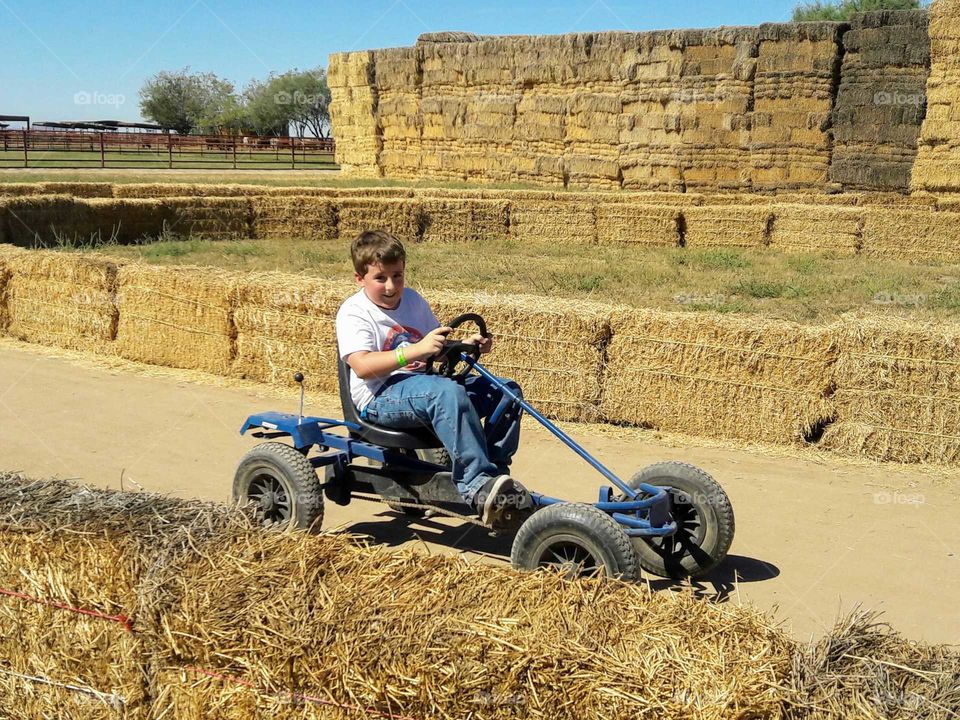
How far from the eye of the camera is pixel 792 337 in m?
6.82

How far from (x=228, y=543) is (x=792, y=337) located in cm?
469

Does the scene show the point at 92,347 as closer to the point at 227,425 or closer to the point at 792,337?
the point at 227,425

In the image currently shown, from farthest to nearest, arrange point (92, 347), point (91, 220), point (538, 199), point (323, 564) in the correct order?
point (538, 199) → point (91, 220) → point (92, 347) → point (323, 564)

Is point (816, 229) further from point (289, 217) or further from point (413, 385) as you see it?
point (413, 385)

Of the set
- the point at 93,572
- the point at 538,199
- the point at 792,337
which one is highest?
the point at 538,199

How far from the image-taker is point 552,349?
741 centimetres

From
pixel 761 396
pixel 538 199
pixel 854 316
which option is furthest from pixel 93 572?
pixel 538 199

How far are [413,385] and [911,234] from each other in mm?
13917

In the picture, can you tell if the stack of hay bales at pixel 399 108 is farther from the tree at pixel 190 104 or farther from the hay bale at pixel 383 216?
the tree at pixel 190 104

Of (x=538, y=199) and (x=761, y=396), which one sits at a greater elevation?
(x=538, y=199)

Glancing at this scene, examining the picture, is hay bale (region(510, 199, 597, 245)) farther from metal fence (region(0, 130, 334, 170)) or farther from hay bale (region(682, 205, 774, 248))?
metal fence (region(0, 130, 334, 170))

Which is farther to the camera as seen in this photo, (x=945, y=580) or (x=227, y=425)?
(x=227, y=425)

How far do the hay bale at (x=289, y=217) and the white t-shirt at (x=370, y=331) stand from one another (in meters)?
13.7

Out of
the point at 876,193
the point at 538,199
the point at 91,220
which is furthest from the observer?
the point at 538,199
